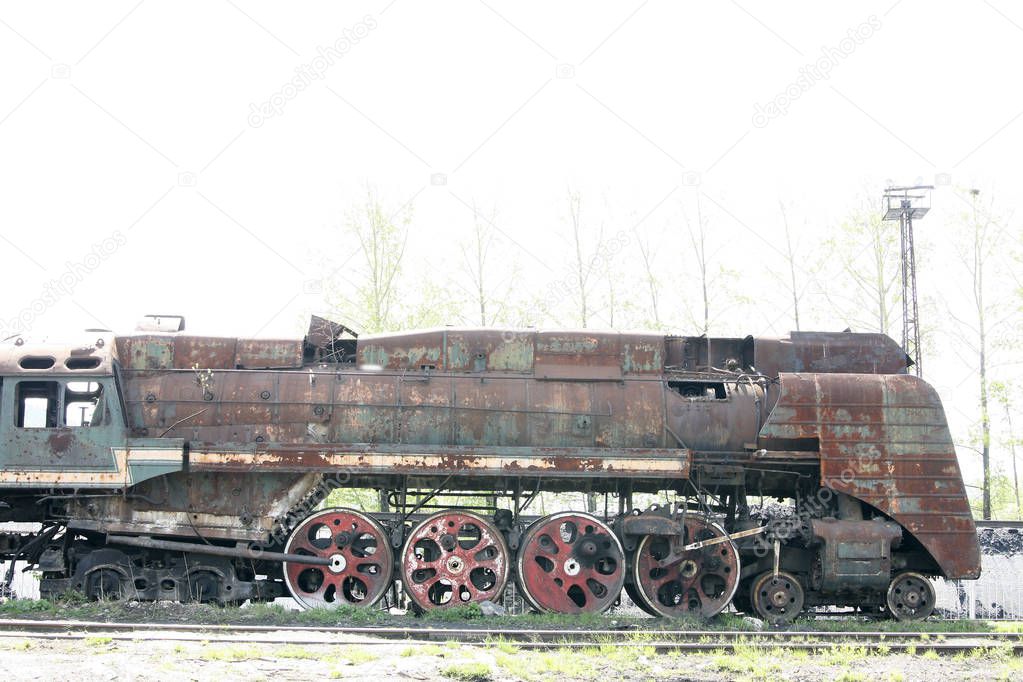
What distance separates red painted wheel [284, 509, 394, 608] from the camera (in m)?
14.1

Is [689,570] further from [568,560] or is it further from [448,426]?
[448,426]

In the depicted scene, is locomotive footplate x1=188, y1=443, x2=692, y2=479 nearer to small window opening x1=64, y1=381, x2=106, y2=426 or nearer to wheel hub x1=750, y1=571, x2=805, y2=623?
small window opening x1=64, y1=381, x2=106, y2=426

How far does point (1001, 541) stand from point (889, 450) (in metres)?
7.24

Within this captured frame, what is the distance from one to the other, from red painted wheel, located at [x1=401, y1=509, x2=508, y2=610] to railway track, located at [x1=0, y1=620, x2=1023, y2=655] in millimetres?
1645

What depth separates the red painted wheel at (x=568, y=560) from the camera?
559 inches

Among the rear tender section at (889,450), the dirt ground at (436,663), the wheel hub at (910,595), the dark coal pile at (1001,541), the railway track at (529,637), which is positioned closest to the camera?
the dirt ground at (436,663)

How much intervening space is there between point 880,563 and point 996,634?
2025 millimetres

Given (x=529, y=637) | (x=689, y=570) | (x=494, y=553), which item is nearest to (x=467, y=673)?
(x=529, y=637)

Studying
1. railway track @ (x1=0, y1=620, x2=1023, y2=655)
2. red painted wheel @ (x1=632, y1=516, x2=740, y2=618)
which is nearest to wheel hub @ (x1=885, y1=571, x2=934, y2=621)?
railway track @ (x1=0, y1=620, x2=1023, y2=655)

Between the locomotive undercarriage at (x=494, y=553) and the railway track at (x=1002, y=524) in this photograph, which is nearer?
the locomotive undercarriage at (x=494, y=553)

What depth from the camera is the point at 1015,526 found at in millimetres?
19047

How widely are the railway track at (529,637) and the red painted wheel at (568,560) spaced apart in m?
1.83

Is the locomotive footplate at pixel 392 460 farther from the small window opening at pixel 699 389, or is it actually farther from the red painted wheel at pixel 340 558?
the small window opening at pixel 699 389

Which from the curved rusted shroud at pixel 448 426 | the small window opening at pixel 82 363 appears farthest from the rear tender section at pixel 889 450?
the small window opening at pixel 82 363
